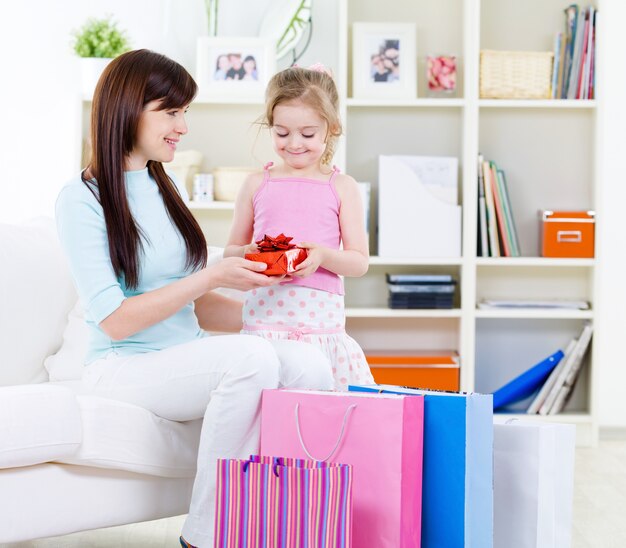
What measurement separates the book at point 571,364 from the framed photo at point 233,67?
1503 millimetres

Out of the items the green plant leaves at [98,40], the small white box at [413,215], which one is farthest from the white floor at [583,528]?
the green plant leaves at [98,40]

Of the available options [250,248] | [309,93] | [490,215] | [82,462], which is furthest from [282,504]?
[490,215]

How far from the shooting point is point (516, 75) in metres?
3.49

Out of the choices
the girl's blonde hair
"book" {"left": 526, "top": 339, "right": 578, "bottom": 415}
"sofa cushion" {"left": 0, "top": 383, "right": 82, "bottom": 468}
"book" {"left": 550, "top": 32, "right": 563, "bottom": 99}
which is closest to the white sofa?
"sofa cushion" {"left": 0, "top": 383, "right": 82, "bottom": 468}

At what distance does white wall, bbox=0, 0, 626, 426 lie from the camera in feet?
12.1

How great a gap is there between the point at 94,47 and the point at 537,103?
1.64m

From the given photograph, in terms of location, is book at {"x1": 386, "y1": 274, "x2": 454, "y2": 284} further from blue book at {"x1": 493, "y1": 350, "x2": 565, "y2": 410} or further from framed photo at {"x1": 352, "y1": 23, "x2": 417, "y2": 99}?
framed photo at {"x1": 352, "y1": 23, "x2": 417, "y2": 99}

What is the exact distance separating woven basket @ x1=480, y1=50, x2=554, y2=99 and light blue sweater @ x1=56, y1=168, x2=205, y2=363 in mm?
1847

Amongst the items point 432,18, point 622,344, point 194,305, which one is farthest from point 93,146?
point 622,344

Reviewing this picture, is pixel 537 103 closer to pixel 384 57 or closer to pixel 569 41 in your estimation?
pixel 569 41

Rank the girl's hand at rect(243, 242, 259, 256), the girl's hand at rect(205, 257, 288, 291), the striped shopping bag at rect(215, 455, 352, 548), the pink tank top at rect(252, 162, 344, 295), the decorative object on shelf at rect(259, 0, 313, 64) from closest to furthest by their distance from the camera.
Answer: the striped shopping bag at rect(215, 455, 352, 548), the girl's hand at rect(205, 257, 288, 291), the girl's hand at rect(243, 242, 259, 256), the pink tank top at rect(252, 162, 344, 295), the decorative object on shelf at rect(259, 0, 313, 64)

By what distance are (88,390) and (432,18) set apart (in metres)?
2.32

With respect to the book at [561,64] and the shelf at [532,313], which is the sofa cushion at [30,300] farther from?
the book at [561,64]

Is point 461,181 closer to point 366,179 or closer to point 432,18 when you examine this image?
point 366,179
